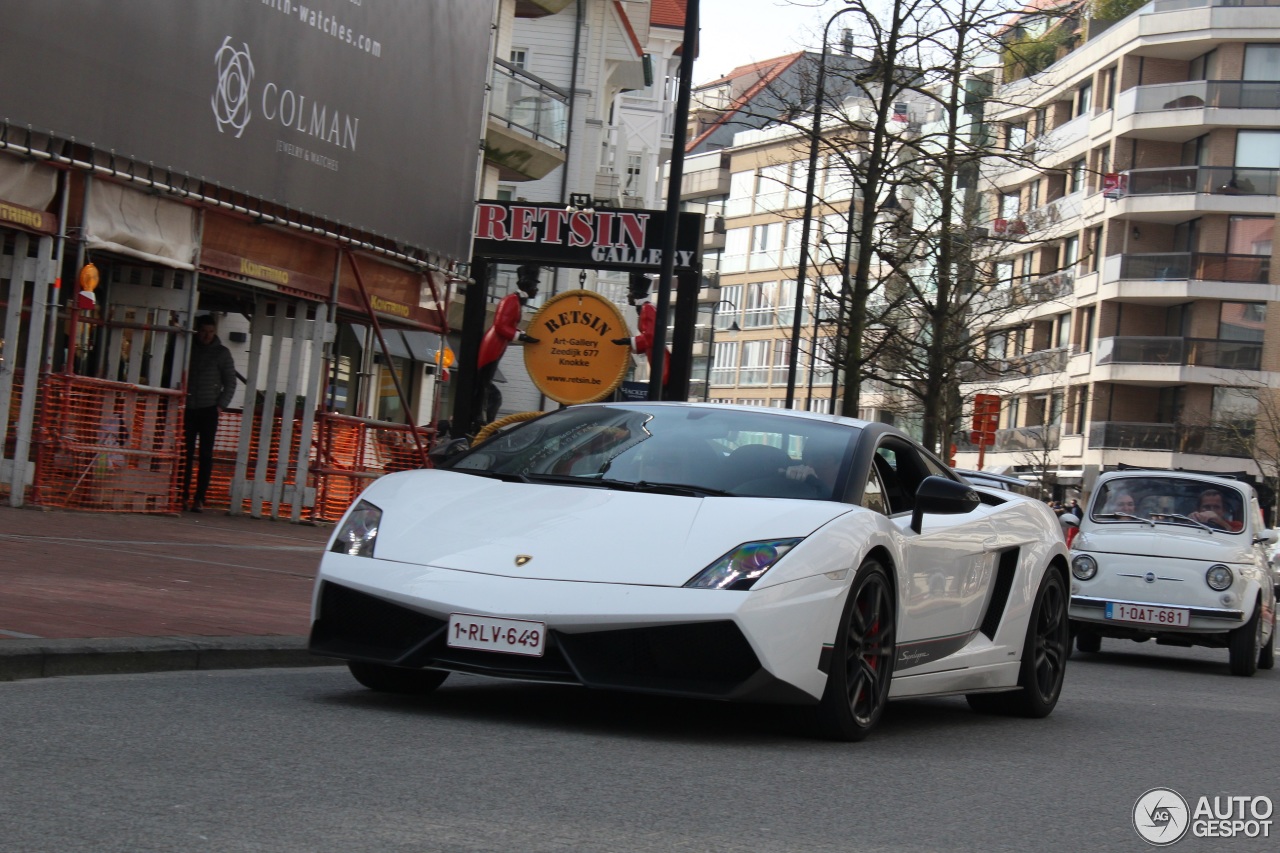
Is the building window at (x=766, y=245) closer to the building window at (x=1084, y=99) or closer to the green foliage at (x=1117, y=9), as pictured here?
the green foliage at (x=1117, y=9)

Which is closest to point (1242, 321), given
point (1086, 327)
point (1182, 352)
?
point (1182, 352)

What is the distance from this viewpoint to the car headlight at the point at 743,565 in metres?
6.85

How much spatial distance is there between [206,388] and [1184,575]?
A: 31.2 ft

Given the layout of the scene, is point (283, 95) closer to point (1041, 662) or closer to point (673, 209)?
point (673, 209)

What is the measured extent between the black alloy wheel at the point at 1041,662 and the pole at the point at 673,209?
11122mm

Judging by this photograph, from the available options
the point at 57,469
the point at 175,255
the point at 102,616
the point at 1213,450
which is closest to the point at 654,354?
the point at 175,255

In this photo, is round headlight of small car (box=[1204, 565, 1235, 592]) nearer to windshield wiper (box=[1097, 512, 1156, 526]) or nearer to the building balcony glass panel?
windshield wiper (box=[1097, 512, 1156, 526])

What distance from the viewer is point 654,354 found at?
21.5m

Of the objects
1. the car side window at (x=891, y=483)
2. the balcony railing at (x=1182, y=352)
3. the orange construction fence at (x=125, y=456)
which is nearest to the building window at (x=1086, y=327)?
the balcony railing at (x=1182, y=352)

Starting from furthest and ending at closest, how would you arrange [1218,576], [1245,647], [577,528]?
[1218,576]
[1245,647]
[577,528]

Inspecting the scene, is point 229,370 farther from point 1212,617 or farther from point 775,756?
point 775,756

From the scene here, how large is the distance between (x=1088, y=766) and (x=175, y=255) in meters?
12.5

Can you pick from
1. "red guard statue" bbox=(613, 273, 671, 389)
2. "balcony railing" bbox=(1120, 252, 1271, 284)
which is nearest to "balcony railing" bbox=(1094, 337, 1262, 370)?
"balcony railing" bbox=(1120, 252, 1271, 284)

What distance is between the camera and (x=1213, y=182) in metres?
69.9
